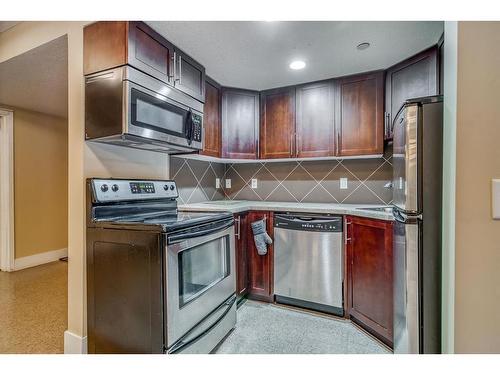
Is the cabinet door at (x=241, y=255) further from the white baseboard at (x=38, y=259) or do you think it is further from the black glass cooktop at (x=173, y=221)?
the white baseboard at (x=38, y=259)

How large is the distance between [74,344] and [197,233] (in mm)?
Result: 1097

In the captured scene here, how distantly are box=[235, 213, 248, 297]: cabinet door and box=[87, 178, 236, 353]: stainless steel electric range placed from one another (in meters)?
0.48

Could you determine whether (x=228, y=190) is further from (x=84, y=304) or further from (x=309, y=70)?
(x=84, y=304)

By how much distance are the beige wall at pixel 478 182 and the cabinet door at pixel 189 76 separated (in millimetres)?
1699

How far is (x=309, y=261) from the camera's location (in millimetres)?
2225

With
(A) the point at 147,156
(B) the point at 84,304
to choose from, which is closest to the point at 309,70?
(A) the point at 147,156

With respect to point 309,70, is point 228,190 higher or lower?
lower

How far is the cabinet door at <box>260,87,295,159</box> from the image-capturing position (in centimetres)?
270

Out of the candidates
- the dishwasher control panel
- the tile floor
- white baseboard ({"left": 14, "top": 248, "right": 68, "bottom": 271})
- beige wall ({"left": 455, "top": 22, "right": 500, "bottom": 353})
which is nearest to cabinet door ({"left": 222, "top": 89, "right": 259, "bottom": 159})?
the dishwasher control panel

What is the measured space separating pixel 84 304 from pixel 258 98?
240 cm

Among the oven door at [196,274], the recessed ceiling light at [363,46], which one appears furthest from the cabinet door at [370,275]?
the recessed ceiling light at [363,46]

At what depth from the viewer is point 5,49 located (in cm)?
208

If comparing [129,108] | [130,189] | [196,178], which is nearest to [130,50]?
[129,108]

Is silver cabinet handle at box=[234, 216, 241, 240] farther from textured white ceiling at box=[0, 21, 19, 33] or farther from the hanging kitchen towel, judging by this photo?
textured white ceiling at box=[0, 21, 19, 33]
